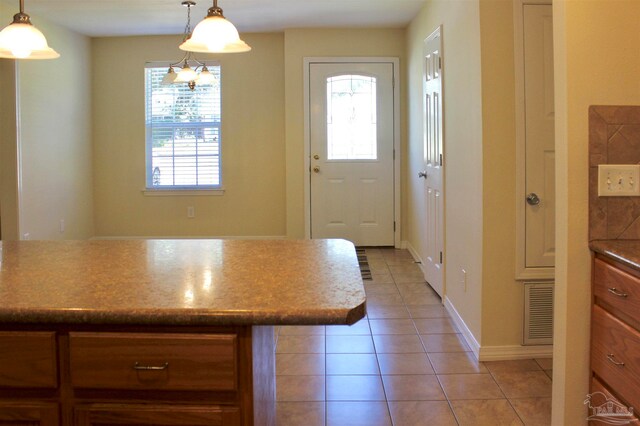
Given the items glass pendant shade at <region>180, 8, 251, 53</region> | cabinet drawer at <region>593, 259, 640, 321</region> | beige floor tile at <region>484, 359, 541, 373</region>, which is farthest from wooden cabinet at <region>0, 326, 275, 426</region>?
beige floor tile at <region>484, 359, 541, 373</region>

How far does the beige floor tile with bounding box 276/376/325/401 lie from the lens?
2896 millimetres

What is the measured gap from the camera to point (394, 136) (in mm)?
6625

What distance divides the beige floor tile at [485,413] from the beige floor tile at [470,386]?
65mm

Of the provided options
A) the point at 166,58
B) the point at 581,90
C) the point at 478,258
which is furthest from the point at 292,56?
the point at 581,90

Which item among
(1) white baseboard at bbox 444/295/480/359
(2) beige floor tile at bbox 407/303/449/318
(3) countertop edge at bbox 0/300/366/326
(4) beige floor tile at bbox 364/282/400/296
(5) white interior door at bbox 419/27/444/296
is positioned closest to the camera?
(3) countertop edge at bbox 0/300/366/326

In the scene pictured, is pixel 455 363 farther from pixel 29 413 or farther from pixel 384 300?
pixel 29 413

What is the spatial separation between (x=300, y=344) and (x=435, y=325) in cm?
93

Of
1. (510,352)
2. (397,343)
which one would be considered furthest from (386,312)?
(510,352)

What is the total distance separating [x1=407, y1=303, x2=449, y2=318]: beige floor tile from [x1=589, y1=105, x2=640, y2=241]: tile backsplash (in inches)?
83.8

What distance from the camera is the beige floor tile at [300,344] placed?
3547 mm

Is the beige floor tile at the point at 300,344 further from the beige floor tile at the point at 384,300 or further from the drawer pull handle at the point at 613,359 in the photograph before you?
the drawer pull handle at the point at 613,359

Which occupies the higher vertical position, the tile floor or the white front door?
the white front door

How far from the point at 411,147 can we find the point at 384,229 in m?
1.02

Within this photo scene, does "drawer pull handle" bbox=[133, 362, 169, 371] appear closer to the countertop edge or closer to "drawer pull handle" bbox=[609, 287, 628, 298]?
the countertop edge
